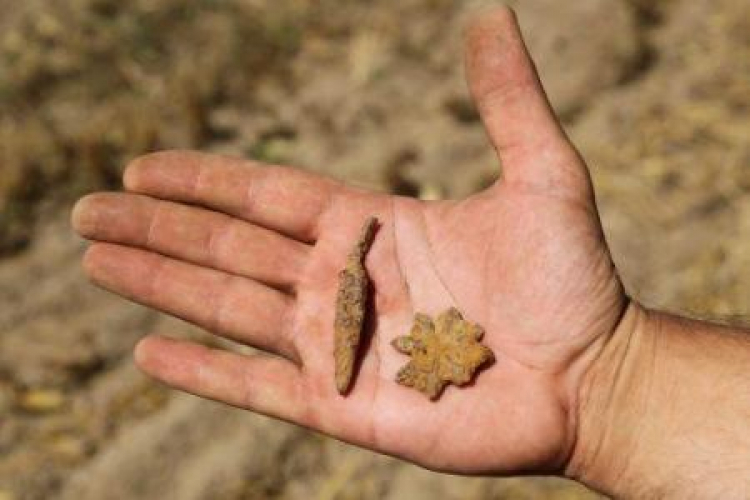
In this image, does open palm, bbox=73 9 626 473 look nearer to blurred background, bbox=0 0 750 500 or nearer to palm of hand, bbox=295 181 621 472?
palm of hand, bbox=295 181 621 472

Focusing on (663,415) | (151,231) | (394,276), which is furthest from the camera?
(151,231)

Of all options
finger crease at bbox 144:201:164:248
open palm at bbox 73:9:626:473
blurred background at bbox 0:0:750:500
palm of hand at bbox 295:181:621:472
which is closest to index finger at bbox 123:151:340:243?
open palm at bbox 73:9:626:473

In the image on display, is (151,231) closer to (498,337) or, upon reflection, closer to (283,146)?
(498,337)

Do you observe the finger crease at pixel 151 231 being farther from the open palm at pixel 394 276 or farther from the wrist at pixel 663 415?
the wrist at pixel 663 415

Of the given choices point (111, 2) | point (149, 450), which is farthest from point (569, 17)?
point (149, 450)

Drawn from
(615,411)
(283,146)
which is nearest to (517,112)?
(615,411)

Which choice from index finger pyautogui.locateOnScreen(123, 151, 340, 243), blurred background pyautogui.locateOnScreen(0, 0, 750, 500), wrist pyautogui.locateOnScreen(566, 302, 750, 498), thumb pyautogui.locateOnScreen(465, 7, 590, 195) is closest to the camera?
wrist pyautogui.locateOnScreen(566, 302, 750, 498)

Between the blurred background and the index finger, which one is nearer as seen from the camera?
the index finger
